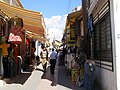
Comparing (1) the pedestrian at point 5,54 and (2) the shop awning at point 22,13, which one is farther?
(1) the pedestrian at point 5,54

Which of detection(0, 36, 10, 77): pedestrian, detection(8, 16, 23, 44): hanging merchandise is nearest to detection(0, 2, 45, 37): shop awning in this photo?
detection(8, 16, 23, 44): hanging merchandise

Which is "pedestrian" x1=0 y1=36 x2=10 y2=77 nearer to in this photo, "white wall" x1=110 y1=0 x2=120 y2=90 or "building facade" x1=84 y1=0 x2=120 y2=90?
"building facade" x1=84 y1=0 x2=120 y2=90

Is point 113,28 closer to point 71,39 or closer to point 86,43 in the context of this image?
point 86,43

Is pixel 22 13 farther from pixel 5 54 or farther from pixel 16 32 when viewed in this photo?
pixel 5 54

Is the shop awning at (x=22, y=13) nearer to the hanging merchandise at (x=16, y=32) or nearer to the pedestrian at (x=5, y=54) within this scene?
the hanging merchandise at (x=16, y=32)

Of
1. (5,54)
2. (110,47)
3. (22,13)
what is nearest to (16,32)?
(22,13)

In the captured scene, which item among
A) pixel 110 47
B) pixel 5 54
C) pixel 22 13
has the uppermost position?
pixel 22 13

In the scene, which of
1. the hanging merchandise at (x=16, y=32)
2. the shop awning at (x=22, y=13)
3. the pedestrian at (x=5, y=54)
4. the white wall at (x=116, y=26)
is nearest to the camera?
the white wall at (x=116, y=26)

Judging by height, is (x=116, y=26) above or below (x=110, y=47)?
above

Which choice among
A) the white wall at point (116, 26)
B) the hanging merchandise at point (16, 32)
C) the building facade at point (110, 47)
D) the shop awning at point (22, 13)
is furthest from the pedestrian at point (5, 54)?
the white wall at point (116, 26)

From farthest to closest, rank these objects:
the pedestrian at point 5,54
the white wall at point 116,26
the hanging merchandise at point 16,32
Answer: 1. the pedestrian at point 5,54
2. the hanging merchandise at point 16,32
3. the white wall at point 116,26

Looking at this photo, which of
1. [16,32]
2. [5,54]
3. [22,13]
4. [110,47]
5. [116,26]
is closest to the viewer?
[116,26]

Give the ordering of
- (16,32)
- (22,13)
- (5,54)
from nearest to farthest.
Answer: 1. (22,13)
2. (16,32)
3. (5,54)

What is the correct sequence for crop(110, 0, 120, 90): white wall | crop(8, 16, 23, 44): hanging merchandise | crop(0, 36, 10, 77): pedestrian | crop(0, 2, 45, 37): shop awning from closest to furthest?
crop(110, 0, 120, 90): white wall < crop(0, 2, 45, 37): shop awning < crop(8, 16, 23, 44): hanging merchandise < crop(0, 36, 10, 77): pedestrian
